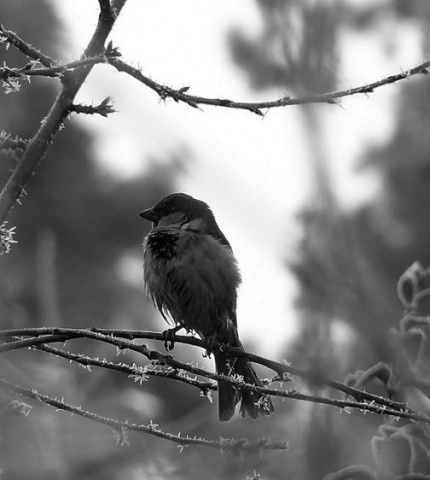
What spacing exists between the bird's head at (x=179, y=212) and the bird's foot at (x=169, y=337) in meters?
0.56

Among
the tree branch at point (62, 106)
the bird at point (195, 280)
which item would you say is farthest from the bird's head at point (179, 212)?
the tree branch at point (62, 106)

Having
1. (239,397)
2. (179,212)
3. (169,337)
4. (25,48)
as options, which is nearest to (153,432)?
(169,337)

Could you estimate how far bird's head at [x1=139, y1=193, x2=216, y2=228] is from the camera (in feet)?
16.6

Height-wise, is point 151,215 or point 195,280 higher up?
point 151,215

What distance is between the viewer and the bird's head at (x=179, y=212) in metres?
5.07

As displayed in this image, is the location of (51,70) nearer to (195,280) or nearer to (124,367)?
(124,367)

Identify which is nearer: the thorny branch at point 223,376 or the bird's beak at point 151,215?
the thorny branch at point 223,376

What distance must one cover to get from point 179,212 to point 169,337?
86.2 inches

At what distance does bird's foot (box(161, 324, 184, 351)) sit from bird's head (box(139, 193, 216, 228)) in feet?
1.84

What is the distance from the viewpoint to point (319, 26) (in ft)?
7.47

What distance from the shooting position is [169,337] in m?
3.00

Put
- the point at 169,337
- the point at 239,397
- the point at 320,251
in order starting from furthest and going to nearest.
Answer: the point at 239,397
the point at 169,337
the point at 320,251

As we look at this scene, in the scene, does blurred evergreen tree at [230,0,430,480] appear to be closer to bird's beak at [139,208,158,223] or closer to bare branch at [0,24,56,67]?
bare branch at [0,24,56,67]

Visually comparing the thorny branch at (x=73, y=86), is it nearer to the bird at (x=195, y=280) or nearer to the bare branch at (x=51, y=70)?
the bare branch at (x=51, y=70)
